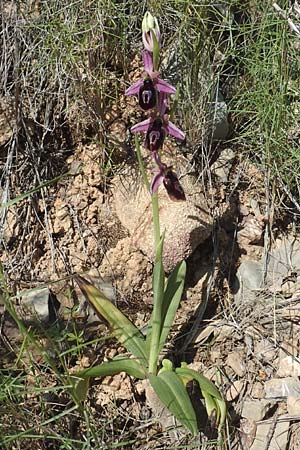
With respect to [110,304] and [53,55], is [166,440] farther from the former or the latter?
[53,55]

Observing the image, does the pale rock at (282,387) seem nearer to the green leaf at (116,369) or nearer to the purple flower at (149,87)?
the green leaf at (116,369)

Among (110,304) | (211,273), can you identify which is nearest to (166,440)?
(110,304)

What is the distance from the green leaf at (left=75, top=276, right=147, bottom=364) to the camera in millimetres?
2148

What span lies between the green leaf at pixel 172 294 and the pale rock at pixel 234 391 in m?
0.30

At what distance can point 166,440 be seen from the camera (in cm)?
212

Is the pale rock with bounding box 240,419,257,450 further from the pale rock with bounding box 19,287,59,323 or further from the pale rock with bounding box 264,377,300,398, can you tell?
the pale rock with bounding box 19,287,59,323

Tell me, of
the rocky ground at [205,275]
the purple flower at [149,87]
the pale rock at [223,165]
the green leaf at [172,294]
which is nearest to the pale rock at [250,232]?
the rocky ground at [205,275]

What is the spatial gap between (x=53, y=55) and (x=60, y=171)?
0.45m

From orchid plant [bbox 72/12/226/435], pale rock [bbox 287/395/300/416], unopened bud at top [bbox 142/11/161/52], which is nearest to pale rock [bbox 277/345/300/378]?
pale rock [bbox 287/395/300/416]

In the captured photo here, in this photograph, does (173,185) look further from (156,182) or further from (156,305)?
(156,305)

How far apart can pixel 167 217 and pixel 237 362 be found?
57 cm

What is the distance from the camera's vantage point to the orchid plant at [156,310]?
6.31ft

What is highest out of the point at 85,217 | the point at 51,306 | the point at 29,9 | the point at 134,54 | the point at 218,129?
the point at 29,9

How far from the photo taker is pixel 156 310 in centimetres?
209
